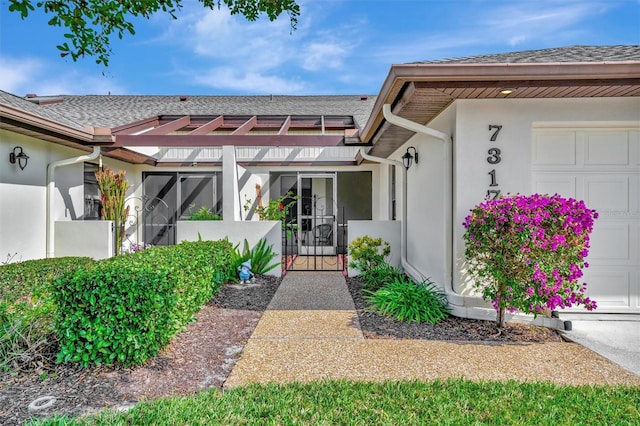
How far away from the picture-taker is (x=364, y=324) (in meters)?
4.95

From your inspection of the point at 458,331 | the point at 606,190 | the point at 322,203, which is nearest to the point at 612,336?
the point at 458,331

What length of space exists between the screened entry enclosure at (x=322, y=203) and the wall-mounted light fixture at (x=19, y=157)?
597 centimetres

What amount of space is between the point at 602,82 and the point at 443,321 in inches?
135

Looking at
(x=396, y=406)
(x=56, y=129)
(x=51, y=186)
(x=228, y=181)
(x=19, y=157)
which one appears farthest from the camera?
(x=228, y=181)

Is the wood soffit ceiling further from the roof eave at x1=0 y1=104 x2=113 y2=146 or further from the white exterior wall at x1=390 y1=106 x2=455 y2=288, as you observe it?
the roof eave at x1=0 y1=104 x2=113 y2=146

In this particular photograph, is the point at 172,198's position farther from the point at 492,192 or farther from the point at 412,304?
the point at 492,192

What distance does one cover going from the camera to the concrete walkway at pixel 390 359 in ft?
11.3

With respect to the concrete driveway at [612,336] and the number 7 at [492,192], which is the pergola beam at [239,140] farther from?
the concrete driveway at [612,336]

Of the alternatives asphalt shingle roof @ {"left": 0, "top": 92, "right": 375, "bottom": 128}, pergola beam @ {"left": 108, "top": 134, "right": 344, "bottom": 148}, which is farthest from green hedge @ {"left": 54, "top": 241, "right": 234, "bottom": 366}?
asphalt shingle roof @ {"left": 0, "top": 92, "right": 375, "bottom": 128}

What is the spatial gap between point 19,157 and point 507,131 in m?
8.38

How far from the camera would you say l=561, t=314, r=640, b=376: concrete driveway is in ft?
12.8

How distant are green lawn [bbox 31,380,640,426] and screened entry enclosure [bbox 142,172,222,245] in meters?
9.00

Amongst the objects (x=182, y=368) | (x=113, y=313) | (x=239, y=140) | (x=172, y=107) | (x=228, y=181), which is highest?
(x=172, y=107)

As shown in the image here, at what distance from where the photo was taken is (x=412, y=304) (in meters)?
5.22
